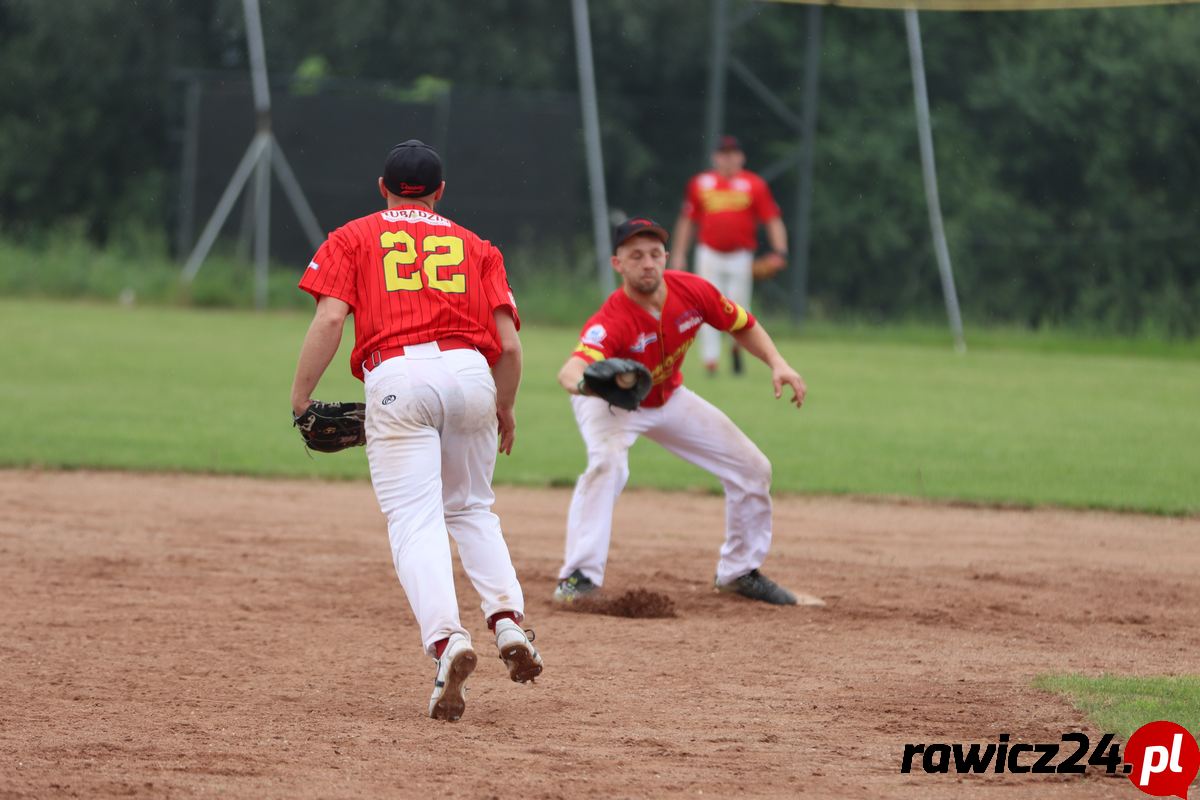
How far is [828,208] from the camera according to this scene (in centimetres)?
2988

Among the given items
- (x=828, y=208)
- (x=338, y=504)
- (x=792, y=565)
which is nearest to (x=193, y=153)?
(x=828, y=208)

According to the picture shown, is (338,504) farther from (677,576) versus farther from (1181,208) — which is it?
(1181,208)

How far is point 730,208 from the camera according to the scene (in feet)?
58.8

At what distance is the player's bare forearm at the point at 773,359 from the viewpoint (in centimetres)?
679

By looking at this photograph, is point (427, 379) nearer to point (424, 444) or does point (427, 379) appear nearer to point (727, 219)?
point (424, 444)

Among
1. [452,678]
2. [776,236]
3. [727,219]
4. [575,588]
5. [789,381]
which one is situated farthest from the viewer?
[727,219]

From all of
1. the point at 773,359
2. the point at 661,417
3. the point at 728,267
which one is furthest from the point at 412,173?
Result: the point at 728,267

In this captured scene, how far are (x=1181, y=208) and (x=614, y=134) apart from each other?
10456 mm

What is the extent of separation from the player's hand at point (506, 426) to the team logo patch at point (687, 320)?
1.59 meters

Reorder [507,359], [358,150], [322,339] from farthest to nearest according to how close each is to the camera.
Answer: [358,150]
[507,359]
[322,339]

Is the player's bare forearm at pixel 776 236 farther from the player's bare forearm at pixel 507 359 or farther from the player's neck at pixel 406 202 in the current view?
the player's neck at pixel 406 202

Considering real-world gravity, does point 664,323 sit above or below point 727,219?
below

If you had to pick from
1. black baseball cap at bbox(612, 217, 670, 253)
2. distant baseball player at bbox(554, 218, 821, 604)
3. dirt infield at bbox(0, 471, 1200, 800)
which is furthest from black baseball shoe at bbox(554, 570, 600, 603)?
A: black baseball cap at bbox(612, 217, 670, 253)

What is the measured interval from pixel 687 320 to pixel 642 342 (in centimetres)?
25
